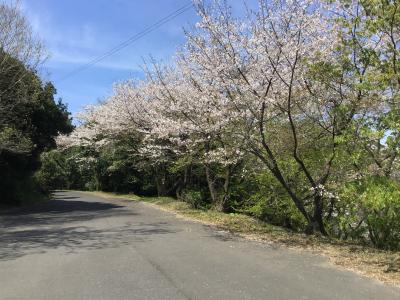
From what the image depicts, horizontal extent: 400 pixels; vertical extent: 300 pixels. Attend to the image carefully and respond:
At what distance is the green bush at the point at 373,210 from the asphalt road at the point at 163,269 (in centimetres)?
171

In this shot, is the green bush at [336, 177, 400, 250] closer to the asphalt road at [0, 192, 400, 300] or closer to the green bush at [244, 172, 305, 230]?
the asphalt road at [0, 192, 400, 300]

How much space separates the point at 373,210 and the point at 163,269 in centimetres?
705

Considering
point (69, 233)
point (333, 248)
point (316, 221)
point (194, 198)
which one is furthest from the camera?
point (194, 198)

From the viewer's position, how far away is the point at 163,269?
28.2 feet

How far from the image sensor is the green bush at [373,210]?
9602 mm

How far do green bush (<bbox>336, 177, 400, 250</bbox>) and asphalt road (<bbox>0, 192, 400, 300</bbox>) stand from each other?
1.71 meters

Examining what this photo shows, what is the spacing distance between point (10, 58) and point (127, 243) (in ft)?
40.3

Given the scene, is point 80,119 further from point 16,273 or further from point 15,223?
point 16,273

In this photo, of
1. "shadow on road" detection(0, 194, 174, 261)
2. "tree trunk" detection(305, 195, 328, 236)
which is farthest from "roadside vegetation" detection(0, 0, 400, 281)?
"shadow on road" detection(0, 194, 174, 261)

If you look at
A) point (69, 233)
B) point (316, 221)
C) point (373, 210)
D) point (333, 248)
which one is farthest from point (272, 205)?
point (69, 233)

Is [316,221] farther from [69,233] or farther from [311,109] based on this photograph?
[69,233]

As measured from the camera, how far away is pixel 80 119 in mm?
41094

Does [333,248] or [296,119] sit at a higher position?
[296,119]

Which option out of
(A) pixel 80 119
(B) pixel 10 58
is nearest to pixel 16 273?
(B) pixel 10 58
